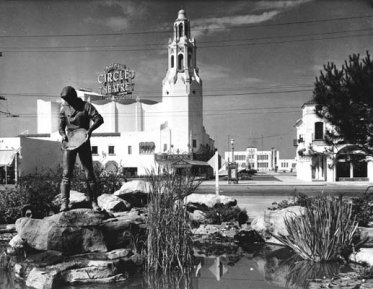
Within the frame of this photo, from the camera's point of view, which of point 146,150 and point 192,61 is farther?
point 192,61

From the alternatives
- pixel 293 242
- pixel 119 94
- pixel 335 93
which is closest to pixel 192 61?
pixel 119 94

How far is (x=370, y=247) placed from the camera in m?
8.52

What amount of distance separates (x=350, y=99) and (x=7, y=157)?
35.3m

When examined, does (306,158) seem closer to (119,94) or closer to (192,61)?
(192,61)

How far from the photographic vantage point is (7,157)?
40.2m

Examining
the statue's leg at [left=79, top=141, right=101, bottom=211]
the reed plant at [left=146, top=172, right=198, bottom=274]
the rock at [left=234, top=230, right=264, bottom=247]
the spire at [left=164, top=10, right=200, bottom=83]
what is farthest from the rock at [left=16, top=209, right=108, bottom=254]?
the spire at [left=164, top=10, right=200, bottom=83]

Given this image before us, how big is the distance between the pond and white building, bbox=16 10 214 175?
48339mm

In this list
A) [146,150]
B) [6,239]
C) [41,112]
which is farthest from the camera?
[41,112]

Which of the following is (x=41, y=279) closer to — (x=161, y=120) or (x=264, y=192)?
(x=264, y=192)

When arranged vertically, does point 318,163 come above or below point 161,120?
below

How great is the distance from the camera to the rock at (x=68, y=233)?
751 cm

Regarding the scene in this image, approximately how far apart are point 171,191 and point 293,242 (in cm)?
299

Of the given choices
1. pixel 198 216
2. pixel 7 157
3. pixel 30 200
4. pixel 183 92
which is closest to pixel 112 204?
pixel 30 200

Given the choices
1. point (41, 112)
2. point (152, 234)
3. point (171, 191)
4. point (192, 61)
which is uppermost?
point (192, 61)
